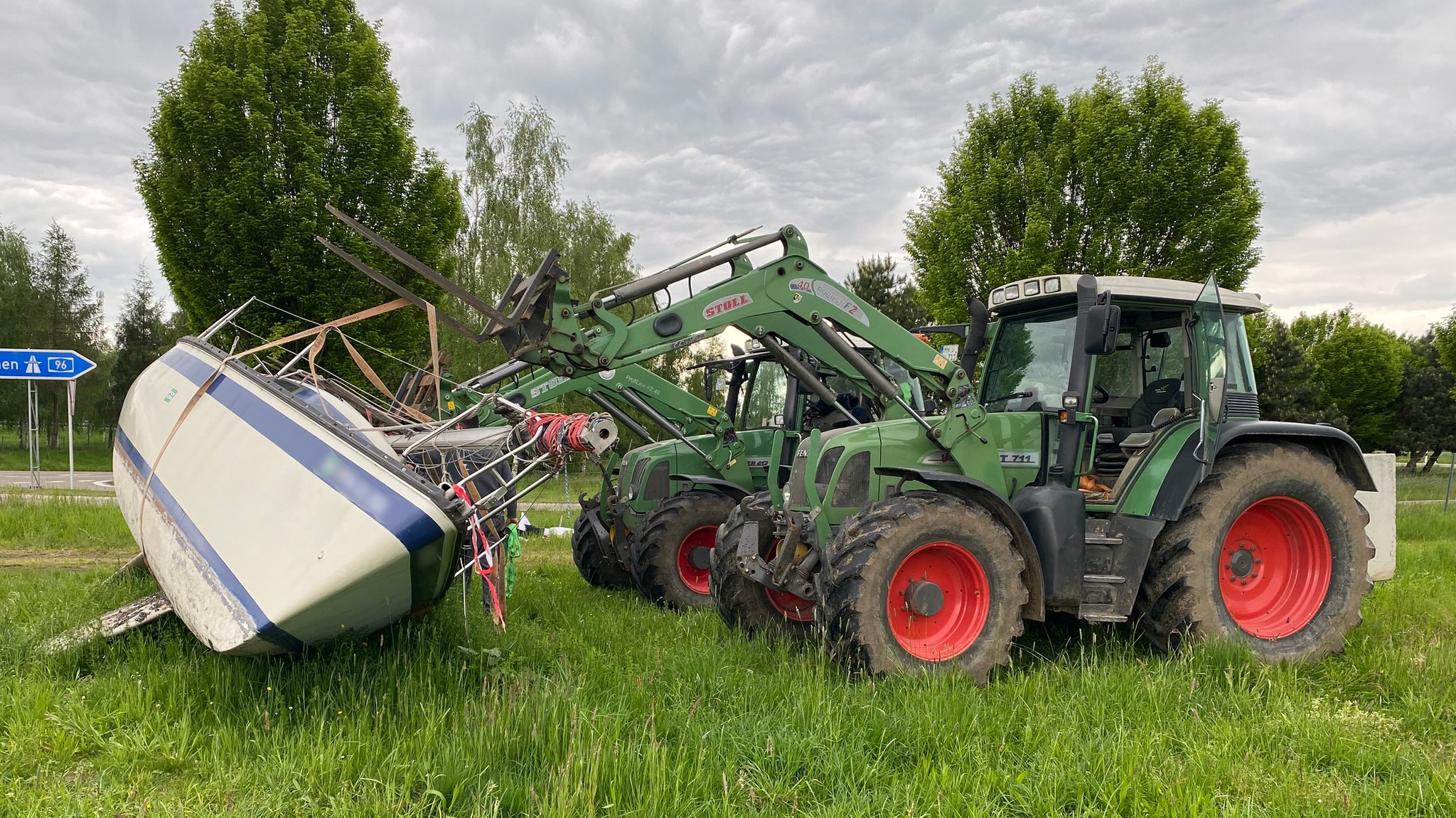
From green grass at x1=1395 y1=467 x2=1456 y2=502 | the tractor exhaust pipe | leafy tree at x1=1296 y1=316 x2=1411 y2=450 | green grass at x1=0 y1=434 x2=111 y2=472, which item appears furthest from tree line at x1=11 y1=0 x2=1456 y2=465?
green grass at x1=0 y1=434 x2=111 y2=472

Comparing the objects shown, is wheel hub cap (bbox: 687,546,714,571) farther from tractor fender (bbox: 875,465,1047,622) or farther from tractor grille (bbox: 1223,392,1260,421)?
tractor grille (bbox: 1223,392,1260,421)

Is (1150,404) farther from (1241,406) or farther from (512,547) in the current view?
(512,547)

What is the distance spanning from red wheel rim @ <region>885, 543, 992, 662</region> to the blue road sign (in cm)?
1404

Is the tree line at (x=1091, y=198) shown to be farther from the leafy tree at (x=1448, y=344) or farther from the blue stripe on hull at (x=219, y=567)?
the blue stripe on hull at (x=219, y=567)

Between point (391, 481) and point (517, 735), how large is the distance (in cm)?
141

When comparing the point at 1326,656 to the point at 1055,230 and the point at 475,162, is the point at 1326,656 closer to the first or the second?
the point at 1055,230

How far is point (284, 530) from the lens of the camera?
4.06 metres

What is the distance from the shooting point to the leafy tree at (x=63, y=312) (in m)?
33.7

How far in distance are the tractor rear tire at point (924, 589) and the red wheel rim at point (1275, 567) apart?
5.43 feet

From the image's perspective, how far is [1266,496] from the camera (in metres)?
5.29

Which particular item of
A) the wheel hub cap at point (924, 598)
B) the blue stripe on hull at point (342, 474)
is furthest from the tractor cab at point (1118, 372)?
the blue stripe on hull at point (342, 474)

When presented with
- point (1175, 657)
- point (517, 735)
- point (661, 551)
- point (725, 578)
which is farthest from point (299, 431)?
point (1175, 657)

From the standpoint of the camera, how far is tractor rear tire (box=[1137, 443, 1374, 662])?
5.00 m

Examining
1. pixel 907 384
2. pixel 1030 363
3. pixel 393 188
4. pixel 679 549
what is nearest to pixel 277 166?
pixel 393 188
